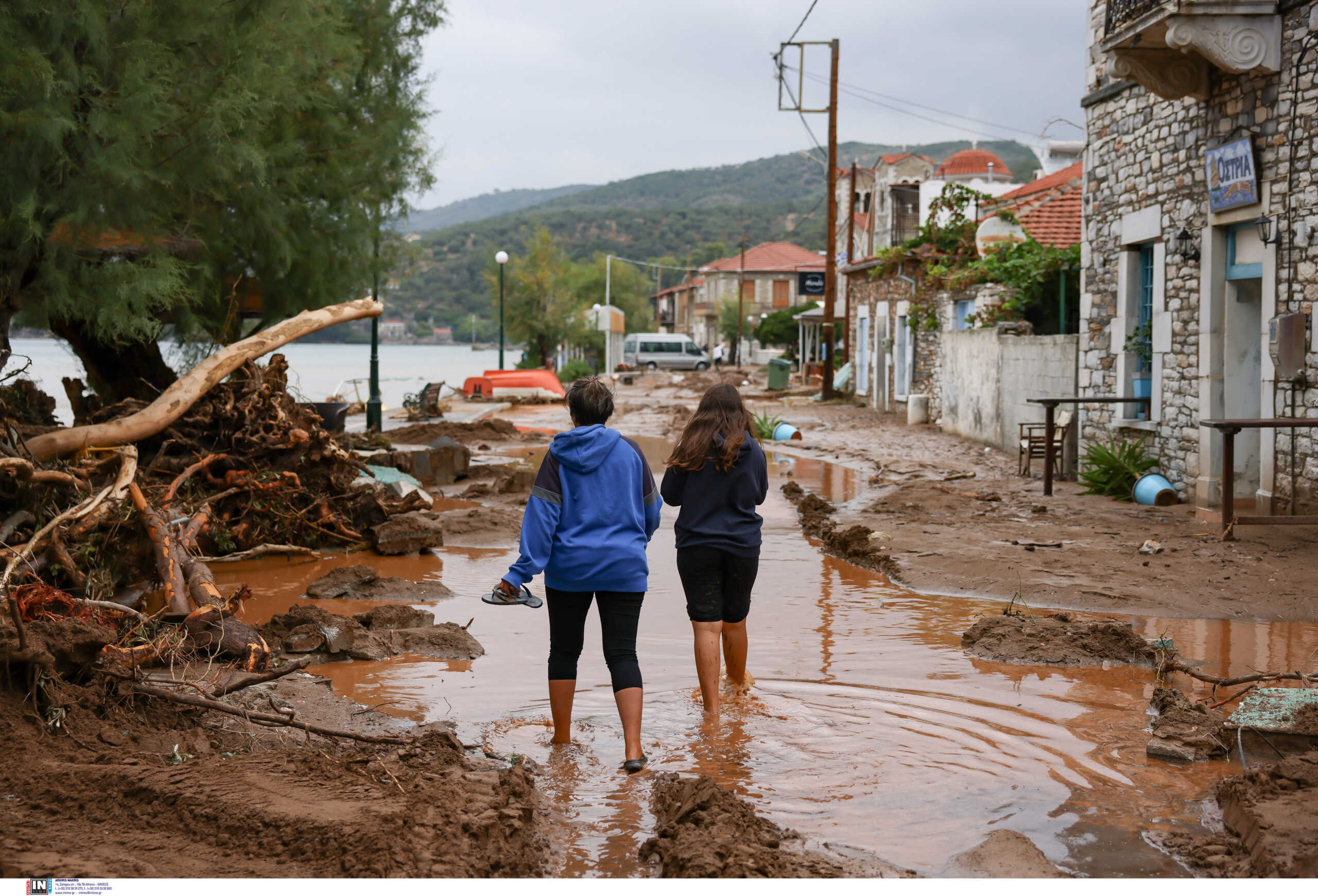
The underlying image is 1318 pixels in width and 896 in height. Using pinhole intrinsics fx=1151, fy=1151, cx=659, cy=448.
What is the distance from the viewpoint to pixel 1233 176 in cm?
1134

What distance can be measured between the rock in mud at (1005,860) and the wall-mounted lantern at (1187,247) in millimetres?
9955

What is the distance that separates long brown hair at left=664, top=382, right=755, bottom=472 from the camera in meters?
5.72

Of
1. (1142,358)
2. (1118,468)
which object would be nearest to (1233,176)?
(1142,358)

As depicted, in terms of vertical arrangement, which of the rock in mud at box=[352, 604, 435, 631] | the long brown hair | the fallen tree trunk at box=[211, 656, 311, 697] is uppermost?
the long brown hair

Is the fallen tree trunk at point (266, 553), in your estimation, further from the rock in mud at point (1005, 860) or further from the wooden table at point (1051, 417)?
the wooden table at point (1051, 417)

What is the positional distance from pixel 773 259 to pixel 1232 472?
7834 centimetres

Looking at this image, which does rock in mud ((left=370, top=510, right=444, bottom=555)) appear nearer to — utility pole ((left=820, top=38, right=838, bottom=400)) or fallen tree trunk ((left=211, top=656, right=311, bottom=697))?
fallen tree trunk ((left=211, top=656, right=311, bottom=697))

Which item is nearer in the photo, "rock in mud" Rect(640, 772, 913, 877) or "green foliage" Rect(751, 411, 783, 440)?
"rock in mud" Rect(640, 772, 913, 877)

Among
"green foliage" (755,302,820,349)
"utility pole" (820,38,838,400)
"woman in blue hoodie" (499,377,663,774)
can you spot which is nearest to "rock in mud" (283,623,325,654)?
"woman in blue hoodie" (499,377,663,774)

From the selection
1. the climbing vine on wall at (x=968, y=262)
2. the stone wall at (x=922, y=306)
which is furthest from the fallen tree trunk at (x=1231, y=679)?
the stone wall at (x=922, y=306)

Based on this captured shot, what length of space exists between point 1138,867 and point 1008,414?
52.6 ft

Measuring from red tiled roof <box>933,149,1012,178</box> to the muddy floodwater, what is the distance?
3780cm

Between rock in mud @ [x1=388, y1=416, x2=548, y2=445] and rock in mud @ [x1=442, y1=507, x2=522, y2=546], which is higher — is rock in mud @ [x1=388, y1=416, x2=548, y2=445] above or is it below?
above

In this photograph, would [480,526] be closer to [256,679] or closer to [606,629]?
[256,679]
